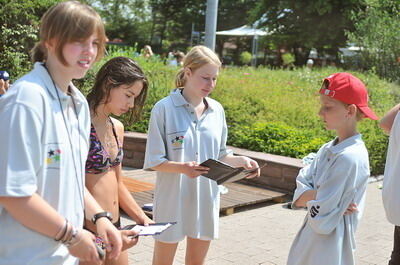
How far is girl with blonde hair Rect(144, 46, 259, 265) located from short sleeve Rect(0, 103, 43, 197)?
1735 mm

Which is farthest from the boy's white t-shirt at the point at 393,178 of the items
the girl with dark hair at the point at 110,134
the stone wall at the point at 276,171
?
the stone wall at the point at 276,171

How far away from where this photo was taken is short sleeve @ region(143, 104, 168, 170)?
144 inches

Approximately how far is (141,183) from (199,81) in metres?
4.40

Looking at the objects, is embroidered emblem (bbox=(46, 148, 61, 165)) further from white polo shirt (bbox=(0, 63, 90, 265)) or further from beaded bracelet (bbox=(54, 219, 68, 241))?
beaded bracelet (bbox=(54, 219, 68, 241))

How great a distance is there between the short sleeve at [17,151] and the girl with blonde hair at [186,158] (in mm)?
1735

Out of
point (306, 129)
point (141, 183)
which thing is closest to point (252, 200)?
point (141, 183)

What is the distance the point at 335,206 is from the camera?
3080mm

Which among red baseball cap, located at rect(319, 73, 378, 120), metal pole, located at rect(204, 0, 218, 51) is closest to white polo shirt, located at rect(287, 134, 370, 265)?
red baseball cap, located at rect(319, 73, 378, 120)

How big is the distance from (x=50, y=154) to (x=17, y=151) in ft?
0.44

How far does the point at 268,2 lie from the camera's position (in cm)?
3209

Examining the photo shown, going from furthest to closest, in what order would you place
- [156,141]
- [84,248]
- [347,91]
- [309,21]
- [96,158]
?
[309,21] < [156,141] < [347,91] < [96,158] < [84,248]

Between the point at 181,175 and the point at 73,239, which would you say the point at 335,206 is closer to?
the point at 181,175

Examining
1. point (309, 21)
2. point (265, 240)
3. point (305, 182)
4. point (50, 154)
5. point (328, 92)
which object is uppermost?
point (309, 21)

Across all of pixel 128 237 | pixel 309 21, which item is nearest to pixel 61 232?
pixel 128 237
